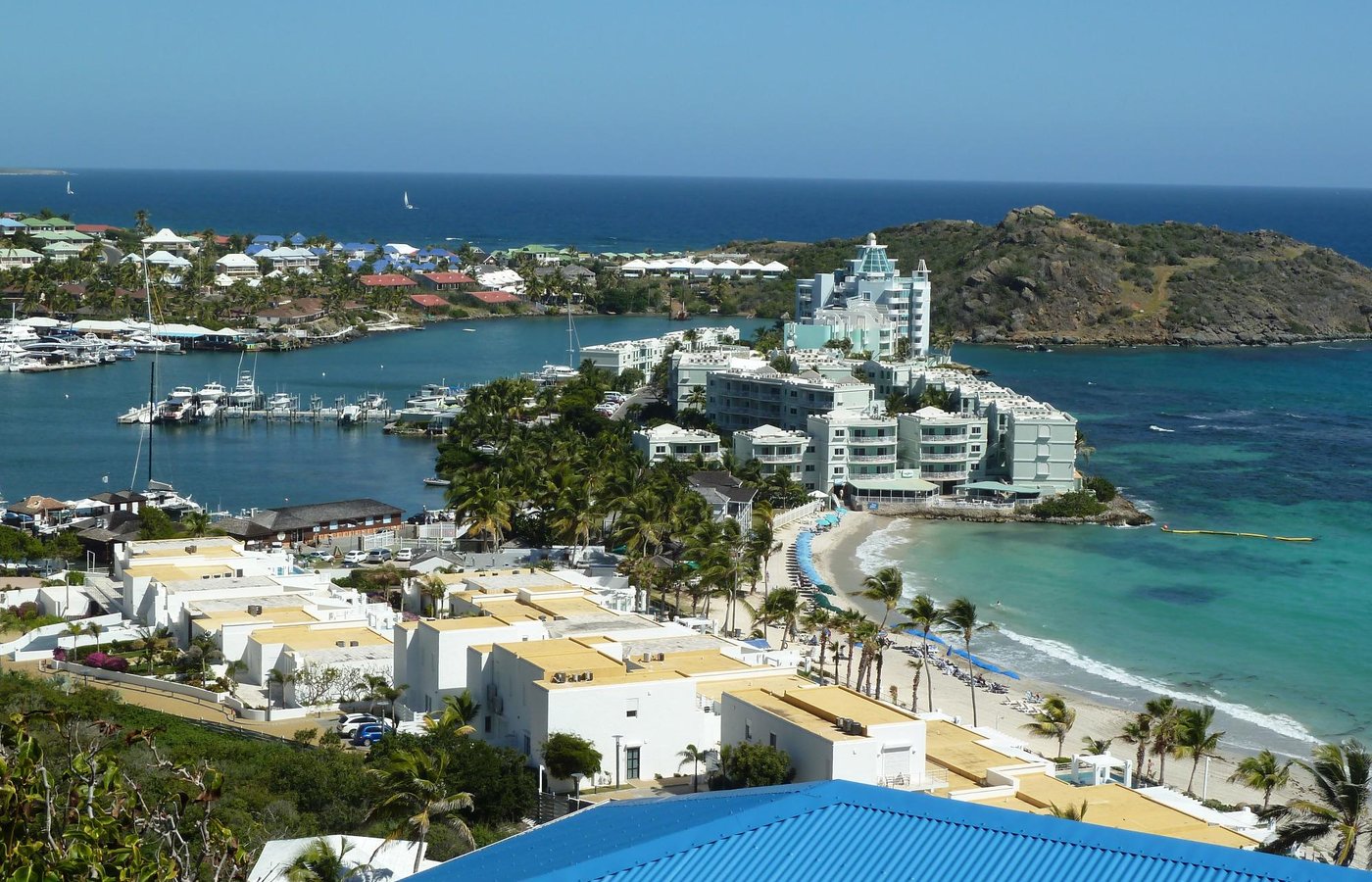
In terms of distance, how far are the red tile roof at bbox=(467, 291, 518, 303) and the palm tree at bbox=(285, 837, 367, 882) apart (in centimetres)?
9645

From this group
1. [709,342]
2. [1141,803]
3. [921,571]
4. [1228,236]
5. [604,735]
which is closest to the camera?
[1141,803]

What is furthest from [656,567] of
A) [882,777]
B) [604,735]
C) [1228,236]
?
[1228,236]

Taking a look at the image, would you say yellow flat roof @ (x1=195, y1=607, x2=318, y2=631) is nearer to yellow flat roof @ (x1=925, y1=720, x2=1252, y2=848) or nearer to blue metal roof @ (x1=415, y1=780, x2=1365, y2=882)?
yellow flat roof @ (x1=925, y1=720, x2=1252, y2=848)

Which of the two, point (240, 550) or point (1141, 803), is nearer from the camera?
point (1141, 803)

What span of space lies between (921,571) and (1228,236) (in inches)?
3496

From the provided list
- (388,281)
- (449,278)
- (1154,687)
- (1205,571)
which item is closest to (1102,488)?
(1205,571)

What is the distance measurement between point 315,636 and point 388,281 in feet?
280

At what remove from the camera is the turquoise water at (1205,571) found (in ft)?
119

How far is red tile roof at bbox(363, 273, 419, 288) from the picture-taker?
370 ft

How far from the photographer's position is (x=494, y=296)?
11531 centimetres

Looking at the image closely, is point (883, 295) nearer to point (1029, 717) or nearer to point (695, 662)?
point (1029, 717)

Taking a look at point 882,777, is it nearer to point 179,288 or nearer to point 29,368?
point 29,368

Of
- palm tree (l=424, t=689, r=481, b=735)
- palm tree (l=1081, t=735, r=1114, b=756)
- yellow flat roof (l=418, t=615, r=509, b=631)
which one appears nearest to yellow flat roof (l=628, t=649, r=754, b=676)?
palm tree (l=424, t=689, r=481, b=735)

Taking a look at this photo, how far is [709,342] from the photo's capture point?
78.1m
